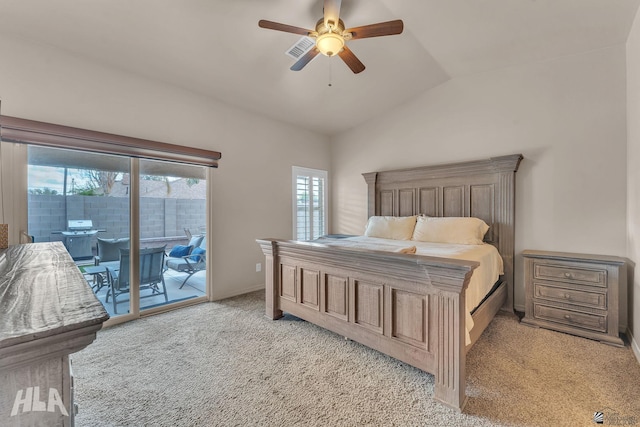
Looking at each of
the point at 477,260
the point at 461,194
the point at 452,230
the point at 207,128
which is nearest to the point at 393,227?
the point at 452,230

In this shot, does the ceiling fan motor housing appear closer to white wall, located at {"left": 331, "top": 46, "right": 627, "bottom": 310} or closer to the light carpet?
white wall, located at {"left": 331, "top": 46, "right": 627, "bottom": 310}

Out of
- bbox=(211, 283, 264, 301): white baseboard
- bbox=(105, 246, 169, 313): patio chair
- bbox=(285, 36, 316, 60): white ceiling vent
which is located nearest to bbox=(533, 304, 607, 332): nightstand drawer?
bbox=(211, 283, 264, 301): white baseboard

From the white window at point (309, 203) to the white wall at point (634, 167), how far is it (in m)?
3.81

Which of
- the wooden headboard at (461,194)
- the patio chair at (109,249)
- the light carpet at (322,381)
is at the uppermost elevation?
the wooden headboard at (461,194)

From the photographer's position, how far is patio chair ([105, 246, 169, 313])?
9.86 feet

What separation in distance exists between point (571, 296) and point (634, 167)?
1.26 metres

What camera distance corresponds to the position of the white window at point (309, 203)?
4.68 m

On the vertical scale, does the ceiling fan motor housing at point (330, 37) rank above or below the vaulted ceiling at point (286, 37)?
below

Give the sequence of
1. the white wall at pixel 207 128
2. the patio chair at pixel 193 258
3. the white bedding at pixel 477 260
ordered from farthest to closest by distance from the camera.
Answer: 1. the patio chair at pixel 193 258
2. the white wall at pixel 207 128
3. the white bedding at pixel 477 260

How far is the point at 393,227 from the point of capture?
3859mm

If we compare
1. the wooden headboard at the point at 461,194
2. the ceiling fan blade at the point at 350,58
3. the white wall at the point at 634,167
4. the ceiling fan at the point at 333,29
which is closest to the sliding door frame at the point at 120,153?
the ceiling fan at the point at 333,29

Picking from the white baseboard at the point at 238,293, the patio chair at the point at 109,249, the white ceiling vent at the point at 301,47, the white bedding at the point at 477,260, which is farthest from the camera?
the white baseboard at the point at 238,293

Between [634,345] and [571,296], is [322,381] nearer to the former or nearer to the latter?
[571,296]

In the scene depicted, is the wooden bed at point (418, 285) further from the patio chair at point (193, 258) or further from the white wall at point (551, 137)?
the patio chair at point (193, 258)
